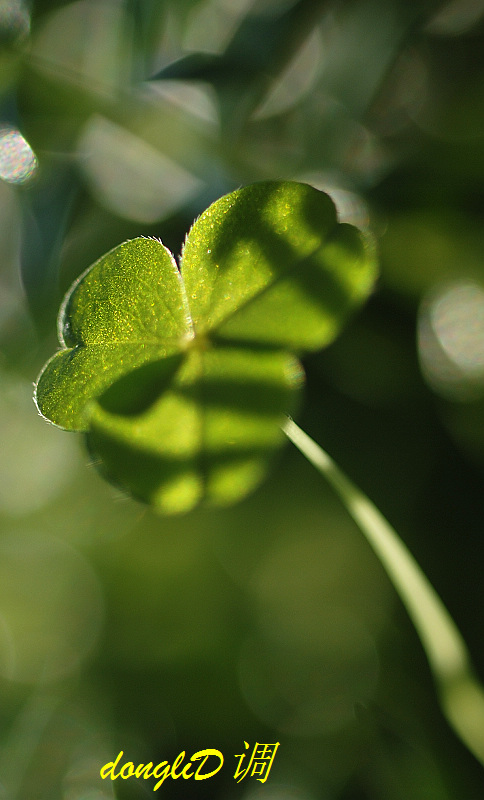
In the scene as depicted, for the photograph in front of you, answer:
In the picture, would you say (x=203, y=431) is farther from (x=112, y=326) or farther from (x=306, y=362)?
(x=306, y=362)

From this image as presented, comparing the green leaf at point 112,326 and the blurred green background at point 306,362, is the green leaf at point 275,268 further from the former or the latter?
the blurred green background at point 306,362

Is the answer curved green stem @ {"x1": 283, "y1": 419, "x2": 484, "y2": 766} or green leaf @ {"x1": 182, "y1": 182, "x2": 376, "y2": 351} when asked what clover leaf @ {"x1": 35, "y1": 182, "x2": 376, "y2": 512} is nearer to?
green leaf @ {"x1": 182, "y1": 182, "x2": 376, "y2": 351}

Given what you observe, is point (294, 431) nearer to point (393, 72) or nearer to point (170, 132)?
point (170, 132)

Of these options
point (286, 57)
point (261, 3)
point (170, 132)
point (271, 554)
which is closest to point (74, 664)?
point (271, 554)

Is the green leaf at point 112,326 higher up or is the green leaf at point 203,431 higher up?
the green leaf at point 112,326

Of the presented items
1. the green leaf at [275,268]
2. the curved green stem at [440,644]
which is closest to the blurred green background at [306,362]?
the curved green stem at [440,644]

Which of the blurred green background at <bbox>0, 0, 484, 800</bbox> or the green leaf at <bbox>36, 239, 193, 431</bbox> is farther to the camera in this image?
the blurred green background at <bbox>0, 0, 484, 800</bbox>

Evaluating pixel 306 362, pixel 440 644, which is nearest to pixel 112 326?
pixel 440 644

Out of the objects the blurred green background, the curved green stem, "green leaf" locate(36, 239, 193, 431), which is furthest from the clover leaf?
the blurred green background
